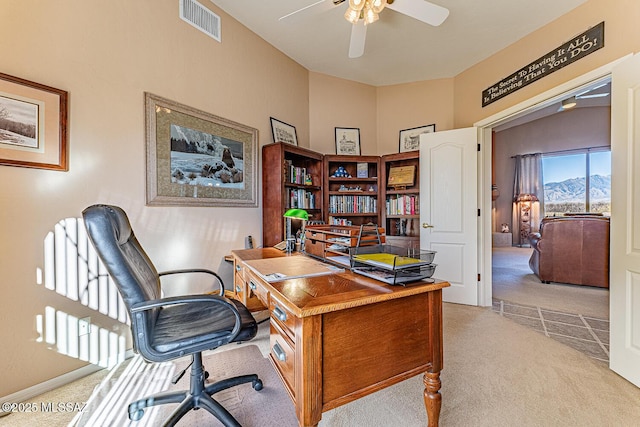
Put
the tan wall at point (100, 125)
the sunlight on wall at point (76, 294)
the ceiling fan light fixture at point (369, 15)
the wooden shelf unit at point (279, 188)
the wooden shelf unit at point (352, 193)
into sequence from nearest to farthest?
the tan wall at point (100, 125) → the sunlight on wall at point (76, 294) → the ceiling fan light fixture at point (369, 15) → the wooden shelf unit at point (279, 188) → the wooden shelf unit at point (352, 193)

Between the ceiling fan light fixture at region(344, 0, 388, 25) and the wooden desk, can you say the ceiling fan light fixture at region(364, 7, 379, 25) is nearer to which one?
the ceiling fan light fixture at region(344, 0, 388, 25)

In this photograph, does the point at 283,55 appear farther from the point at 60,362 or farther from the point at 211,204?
the point at 60,362

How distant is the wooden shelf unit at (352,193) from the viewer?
3676mm

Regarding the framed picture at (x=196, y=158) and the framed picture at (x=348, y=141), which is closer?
the framed picture at (x=196, y=158)

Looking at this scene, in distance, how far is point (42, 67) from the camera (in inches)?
63.8

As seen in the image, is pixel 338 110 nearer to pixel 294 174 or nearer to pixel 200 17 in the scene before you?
pixel 294 174

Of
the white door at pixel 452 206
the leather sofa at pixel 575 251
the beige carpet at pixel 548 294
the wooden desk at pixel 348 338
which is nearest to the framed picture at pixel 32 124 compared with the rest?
the wooden desk at pixel 348 338

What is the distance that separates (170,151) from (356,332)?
2.07 meters

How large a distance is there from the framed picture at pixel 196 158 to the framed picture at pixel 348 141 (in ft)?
4.62

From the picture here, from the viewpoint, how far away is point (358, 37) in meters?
2.40

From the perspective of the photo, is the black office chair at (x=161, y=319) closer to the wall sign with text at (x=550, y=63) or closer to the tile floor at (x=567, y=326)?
the tile floor at (x=567, y=326)

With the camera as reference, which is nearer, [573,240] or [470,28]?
[470,28]

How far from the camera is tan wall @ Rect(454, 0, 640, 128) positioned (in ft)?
Answer: 6.33

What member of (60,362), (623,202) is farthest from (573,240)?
(60,362)
